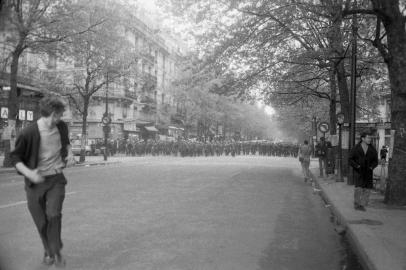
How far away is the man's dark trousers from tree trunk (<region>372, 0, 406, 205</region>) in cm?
790

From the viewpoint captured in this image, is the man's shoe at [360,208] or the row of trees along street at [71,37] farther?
the row of trees along street at [71,37]

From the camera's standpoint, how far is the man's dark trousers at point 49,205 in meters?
4.66

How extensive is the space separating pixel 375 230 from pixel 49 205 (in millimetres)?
5098

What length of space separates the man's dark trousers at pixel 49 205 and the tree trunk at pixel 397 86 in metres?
7.90

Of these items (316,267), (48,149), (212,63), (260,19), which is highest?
(260,19)

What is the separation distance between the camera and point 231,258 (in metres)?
5.46

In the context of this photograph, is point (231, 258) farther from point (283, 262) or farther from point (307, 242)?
point (307, 242)

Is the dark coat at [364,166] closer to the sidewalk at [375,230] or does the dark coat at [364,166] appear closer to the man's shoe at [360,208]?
the man's shoe at [360,208]

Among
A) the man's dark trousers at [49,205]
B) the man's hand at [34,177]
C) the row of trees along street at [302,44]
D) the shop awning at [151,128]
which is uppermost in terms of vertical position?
the row of trees along street at [302,44]

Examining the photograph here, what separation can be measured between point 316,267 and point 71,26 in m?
18.6

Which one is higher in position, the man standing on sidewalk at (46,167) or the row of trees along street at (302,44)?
the row of trees along street at (302,44)

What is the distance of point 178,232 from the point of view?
22.6 feet

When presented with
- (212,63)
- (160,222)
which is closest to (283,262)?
(160,222)

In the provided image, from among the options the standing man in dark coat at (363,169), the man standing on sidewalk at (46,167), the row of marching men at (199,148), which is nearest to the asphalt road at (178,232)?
the man standing on sidewalk at (46,167)
